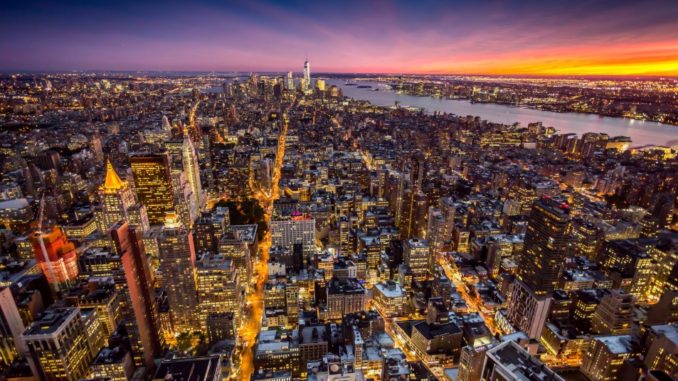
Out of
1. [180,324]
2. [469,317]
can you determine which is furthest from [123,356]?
[469,317]

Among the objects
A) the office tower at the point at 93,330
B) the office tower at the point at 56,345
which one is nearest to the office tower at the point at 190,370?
the office tower at the point at 56,345

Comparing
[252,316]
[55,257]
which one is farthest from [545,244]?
[55,257]

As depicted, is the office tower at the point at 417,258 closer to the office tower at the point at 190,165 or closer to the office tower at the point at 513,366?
Result: the office tower at the point at 513,366

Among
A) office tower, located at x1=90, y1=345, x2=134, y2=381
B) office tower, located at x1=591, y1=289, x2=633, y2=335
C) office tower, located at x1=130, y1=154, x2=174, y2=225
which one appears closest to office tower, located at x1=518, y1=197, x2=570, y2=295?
office tower, located at x1=591, y1=289, x2=633, y2=335

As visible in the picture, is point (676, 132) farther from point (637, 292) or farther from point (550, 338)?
point (550, 338)

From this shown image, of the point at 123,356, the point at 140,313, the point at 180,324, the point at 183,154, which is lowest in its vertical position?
the point at 180,324
